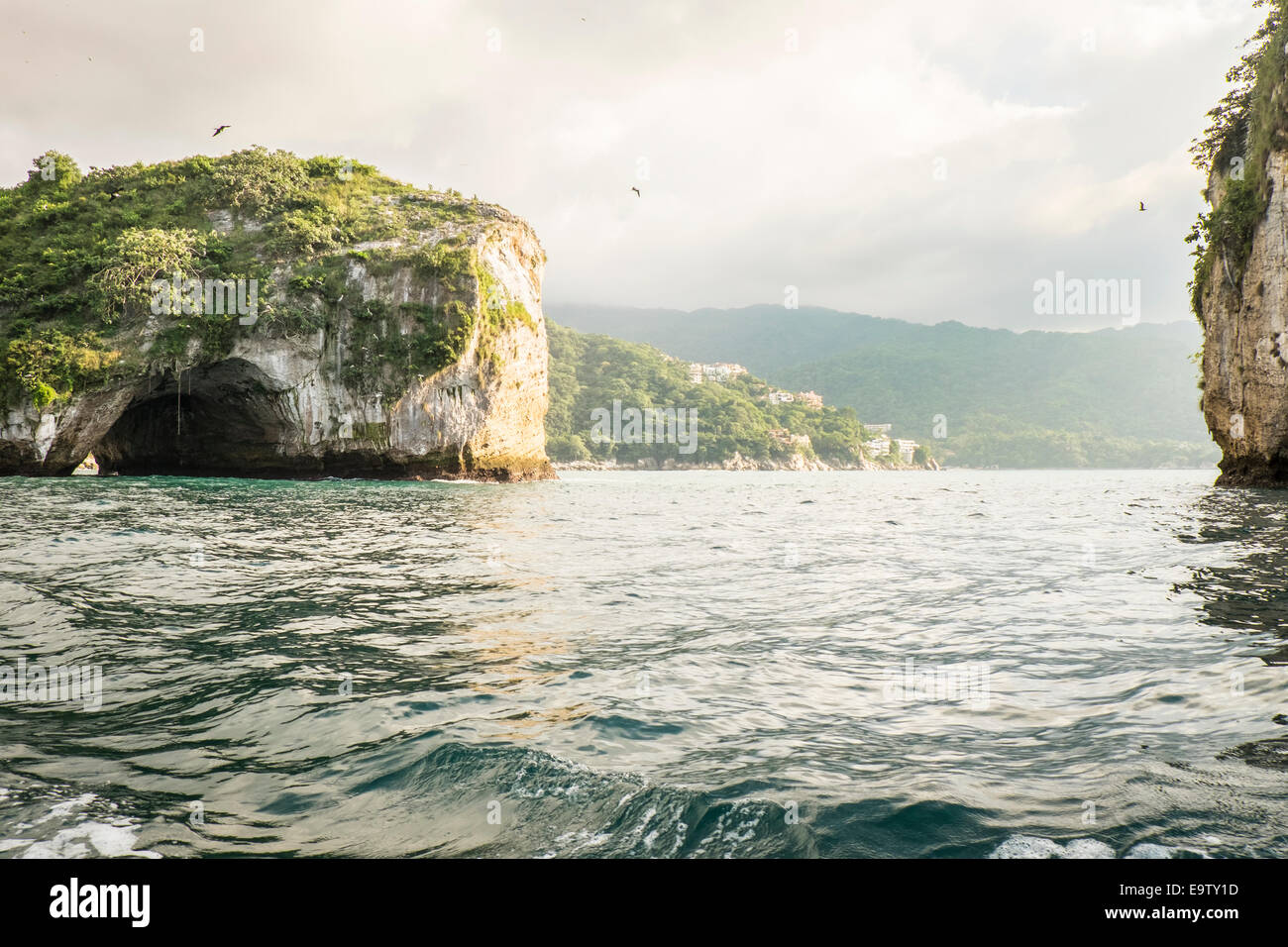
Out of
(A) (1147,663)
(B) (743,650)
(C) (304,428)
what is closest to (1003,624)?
(A) (1147,663)

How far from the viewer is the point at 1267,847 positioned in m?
2.90

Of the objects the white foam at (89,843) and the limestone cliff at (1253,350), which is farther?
the limestone cliff at (1253,350)

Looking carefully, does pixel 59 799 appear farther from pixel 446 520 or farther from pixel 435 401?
pixel 435 401

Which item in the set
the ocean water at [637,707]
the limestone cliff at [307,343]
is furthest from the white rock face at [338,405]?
the ocean water at [637,707]

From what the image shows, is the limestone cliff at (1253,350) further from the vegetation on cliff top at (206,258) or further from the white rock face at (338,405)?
the vegetation on cliff top at (206,258)

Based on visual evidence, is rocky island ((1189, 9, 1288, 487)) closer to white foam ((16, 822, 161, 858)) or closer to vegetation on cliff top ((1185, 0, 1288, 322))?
vegetation on cliff top ((1185, 0, 1288, 322))

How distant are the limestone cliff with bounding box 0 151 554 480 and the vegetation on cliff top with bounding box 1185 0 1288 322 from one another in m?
36.0

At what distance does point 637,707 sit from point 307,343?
39763mm

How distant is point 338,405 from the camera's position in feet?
130

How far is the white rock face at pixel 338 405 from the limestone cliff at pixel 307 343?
3.4 inches

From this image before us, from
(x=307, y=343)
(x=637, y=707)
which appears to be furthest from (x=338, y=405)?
(x=637, y=707)

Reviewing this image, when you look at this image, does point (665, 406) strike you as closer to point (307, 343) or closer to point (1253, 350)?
point (307, 343)

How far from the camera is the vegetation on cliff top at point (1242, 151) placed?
24.1m

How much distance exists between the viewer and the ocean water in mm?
3215
